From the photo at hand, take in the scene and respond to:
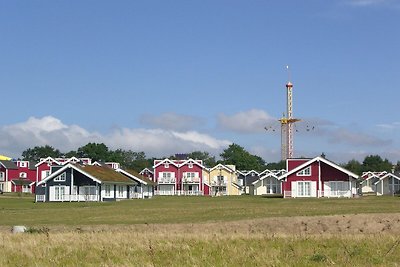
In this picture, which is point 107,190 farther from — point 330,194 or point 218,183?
point 218,183

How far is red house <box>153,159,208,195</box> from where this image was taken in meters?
128

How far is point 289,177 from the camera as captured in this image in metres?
87.1

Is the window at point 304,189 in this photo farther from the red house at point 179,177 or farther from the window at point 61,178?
the red house at point 179,177

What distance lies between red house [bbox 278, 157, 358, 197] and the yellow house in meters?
44.3

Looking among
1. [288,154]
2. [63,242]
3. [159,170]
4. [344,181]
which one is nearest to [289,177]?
[344,181]

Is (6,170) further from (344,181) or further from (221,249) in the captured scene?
(221,249)

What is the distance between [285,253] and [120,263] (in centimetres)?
418

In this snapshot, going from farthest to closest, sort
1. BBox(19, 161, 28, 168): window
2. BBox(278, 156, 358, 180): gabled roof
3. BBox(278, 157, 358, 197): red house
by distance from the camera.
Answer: BBox(19, 161, 28, 168): window
BBox(278, 157, 358, 197): red house
BBox(278, 156, 358, 180): gabled roof

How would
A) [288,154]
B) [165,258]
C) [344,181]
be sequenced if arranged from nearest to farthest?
[165,258]
[344,181]
[288,154]

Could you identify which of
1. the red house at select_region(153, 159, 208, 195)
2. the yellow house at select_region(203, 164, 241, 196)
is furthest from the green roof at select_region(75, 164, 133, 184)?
the yellow house at select_region(203, 164, 241, 196)

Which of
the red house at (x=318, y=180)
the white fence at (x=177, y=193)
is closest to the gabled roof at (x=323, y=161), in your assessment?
the red house at (x=318, y=180)

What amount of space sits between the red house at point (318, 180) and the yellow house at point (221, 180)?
145 feet

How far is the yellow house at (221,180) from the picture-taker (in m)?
131

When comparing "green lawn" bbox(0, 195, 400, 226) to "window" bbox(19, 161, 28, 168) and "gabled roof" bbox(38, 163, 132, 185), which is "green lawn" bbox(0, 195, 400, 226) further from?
"window" bbox(19, 161, 28, 168)
